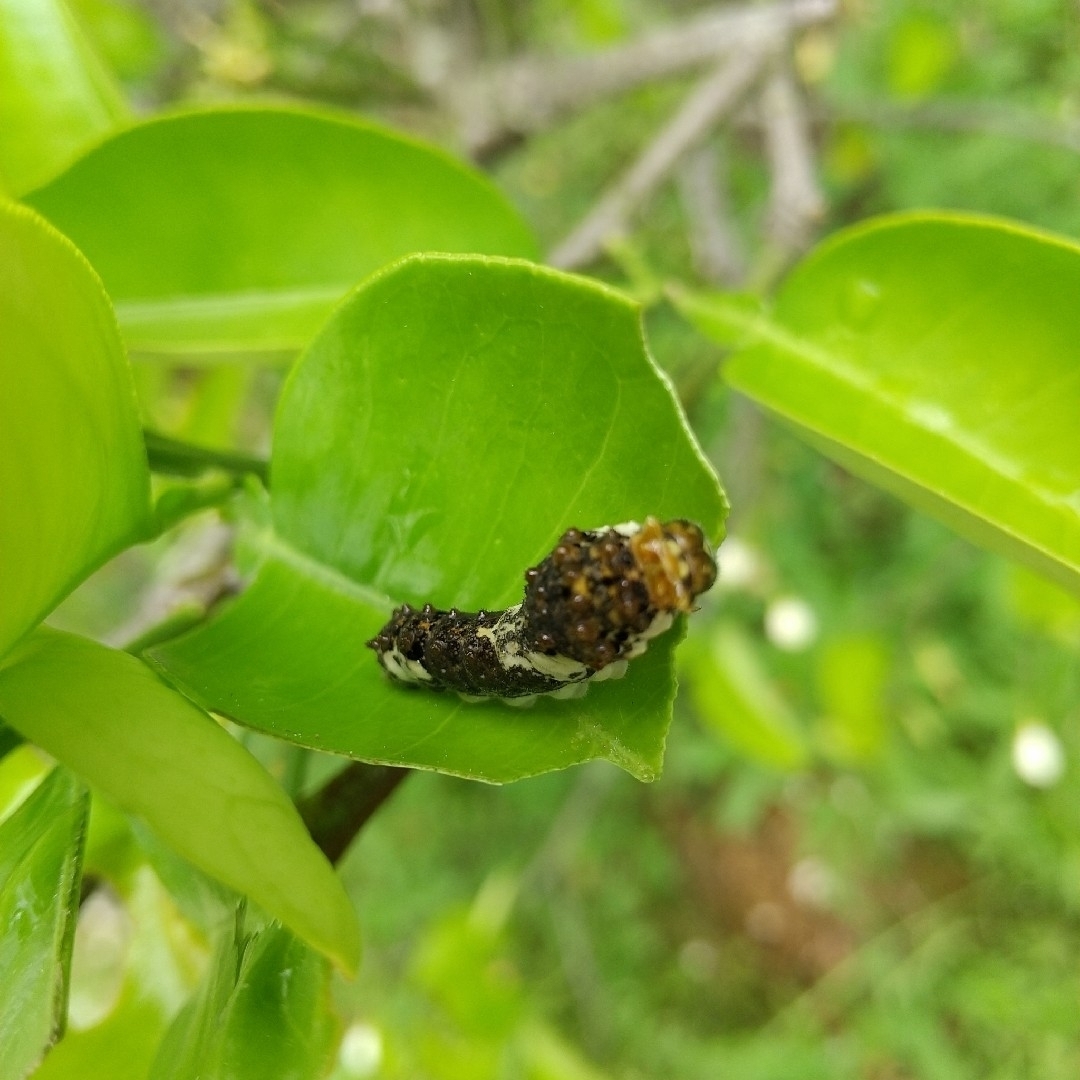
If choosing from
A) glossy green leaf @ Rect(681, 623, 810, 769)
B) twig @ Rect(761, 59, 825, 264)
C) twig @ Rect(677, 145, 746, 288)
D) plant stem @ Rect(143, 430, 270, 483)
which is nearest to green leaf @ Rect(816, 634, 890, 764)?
glossy green leaf @ Rect(681, 623, 810, 769)

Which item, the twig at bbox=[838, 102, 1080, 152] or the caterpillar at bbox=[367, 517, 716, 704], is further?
the twig at bbox=[838, 102, 1080, 152]

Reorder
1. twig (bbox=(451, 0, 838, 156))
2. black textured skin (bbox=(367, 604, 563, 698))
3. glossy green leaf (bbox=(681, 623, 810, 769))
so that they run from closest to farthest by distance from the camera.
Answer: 1. black textured skin (bbox=(367, 604, 563, 698))
2. twig (bbox=(451, 0, 838, 156))
3. glossy green leaf (bbox=(681, 623, 810, 769))

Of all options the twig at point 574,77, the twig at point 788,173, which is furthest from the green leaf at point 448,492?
the twig at point 574,77

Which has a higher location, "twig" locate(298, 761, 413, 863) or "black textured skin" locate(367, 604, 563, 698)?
"black textured skin" locate(367, 604, 563, 698)

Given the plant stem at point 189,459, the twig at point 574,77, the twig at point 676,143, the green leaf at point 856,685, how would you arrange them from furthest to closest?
1. the green leaf at point 856,685
2. the twig at point 574,77
3. the twig at point 676,143
4. the plant stem at point 189,459

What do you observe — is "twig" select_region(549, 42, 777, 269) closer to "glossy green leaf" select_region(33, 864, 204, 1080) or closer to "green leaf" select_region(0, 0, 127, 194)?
"green leaf" select_region(0, 0, 127, 194)

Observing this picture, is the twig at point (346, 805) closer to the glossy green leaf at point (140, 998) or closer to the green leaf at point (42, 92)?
the glossy green leaf at point (140, 998)

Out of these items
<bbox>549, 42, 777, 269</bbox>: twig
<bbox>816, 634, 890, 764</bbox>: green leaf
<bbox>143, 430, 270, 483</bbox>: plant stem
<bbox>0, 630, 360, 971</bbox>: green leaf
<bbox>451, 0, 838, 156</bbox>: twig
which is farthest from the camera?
<bbox>816, 634, 890, 764</bbox>: green leaf

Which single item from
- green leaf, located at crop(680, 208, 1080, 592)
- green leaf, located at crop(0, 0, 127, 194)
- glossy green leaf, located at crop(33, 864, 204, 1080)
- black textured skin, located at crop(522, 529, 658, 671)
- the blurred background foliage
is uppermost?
green leaf, located at crop(0, 0, 127, 194)
